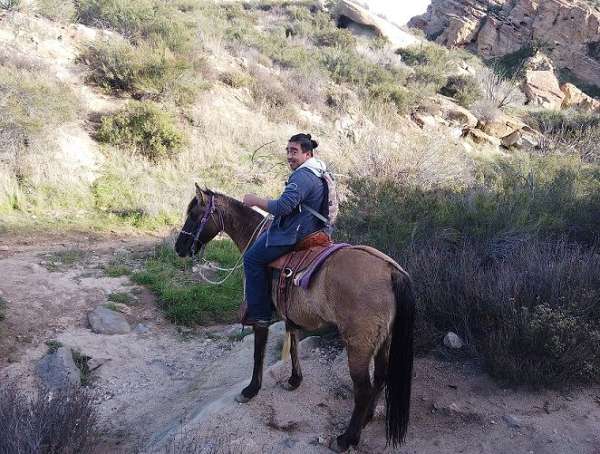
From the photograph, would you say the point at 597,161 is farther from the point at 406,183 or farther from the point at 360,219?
the point at 360,219

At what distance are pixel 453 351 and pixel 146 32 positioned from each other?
48.7 ft

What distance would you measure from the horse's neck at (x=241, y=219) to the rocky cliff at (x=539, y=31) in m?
32.7

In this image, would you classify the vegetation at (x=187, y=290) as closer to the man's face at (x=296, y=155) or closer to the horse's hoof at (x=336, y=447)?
the horse's hoof at (x=336, y=447)

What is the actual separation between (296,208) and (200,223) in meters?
1.25

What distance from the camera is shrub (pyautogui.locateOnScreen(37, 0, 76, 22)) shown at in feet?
47.1

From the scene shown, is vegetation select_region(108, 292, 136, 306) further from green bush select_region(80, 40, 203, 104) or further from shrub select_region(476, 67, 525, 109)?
shrub select_region(476, 67, 525, 109)

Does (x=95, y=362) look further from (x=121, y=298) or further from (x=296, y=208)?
(x=296, y=208)

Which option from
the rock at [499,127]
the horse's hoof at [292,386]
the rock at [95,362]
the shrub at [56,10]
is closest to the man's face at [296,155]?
the horse's hoof at [292,386]

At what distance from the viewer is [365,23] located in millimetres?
25953

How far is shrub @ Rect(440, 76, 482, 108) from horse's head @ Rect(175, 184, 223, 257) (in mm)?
17868

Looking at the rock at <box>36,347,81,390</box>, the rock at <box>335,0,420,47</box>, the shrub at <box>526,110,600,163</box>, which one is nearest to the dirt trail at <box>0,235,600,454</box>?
the rock at <box>36,347,81,390</box>

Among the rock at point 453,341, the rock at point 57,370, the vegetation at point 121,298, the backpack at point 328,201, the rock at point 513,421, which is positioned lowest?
the vegetation at point 121,298

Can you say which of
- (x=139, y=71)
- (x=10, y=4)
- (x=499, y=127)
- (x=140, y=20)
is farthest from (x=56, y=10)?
(x=499, y=127)

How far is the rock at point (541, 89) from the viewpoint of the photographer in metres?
23.7
